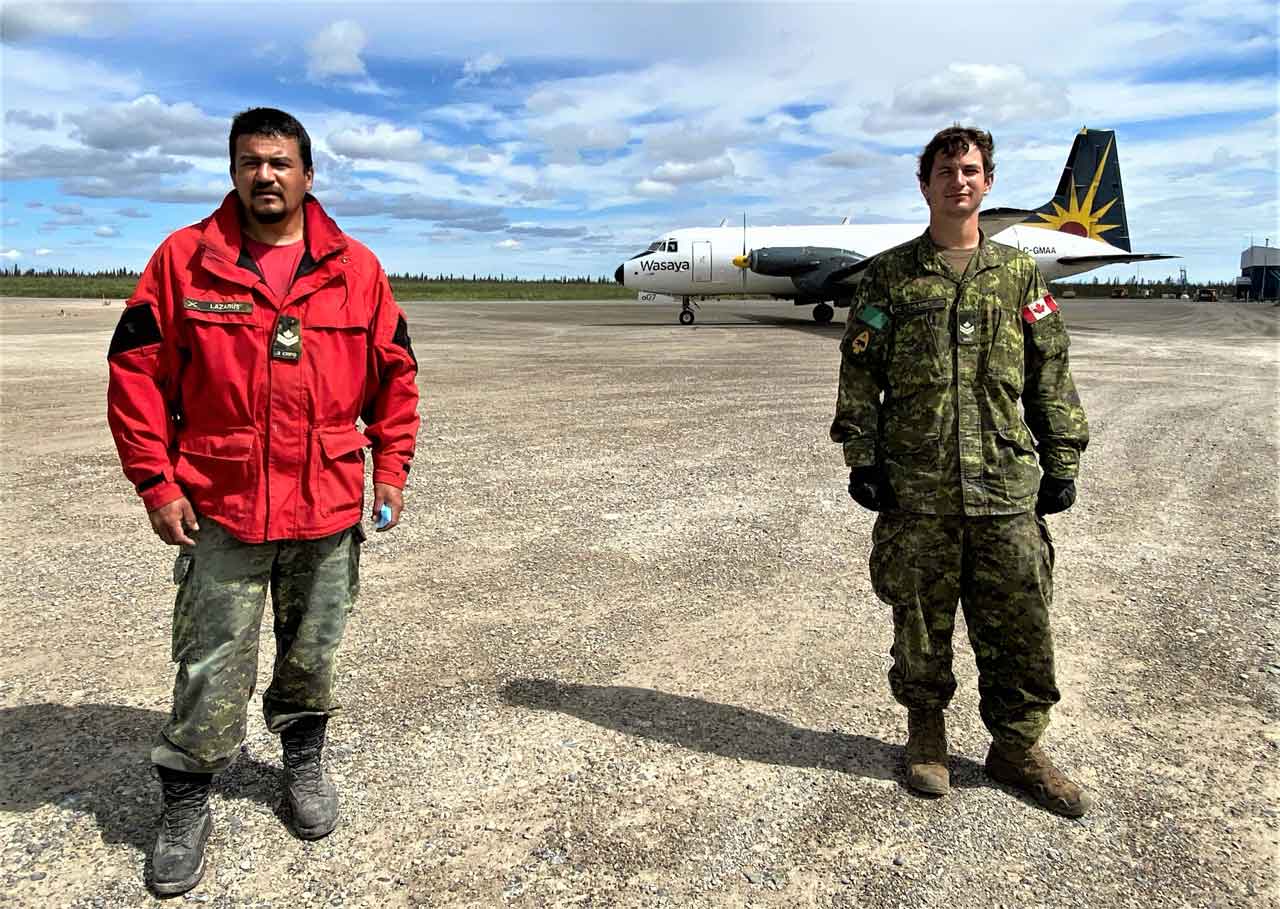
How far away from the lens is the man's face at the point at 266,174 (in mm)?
2420

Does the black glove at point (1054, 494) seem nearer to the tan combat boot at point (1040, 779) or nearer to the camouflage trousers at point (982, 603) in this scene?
the camouflage trousers at point (982, 603)

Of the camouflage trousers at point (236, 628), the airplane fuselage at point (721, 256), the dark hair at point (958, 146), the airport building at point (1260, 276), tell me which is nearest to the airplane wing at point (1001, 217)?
the airplane fuselage at point (721, 256)

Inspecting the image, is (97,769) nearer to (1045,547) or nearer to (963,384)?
(963,384)

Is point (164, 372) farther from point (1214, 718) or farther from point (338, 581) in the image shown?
point (1214, 718)

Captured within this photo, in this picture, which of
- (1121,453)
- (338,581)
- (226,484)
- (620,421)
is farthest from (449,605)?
(1121,453)

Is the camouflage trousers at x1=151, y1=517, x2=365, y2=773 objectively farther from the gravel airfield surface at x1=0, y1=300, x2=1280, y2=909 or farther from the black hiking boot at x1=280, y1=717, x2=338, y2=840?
the gravel airfield surface at x1=0, y1=300, x2=1280, y2=909

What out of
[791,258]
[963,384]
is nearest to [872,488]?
[963,384]

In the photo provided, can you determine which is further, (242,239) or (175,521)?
(242,239)

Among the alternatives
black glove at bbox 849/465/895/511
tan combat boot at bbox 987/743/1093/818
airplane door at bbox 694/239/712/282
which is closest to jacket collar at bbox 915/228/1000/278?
black glove at bbox 849/465/895/511

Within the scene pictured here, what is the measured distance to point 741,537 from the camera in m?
5.79

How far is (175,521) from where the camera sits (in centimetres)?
237

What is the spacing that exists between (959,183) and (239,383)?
2.42 meters

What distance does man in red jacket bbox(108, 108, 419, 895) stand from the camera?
2.38m

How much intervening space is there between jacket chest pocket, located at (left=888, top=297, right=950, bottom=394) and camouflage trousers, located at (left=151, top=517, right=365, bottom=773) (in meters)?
2.00
